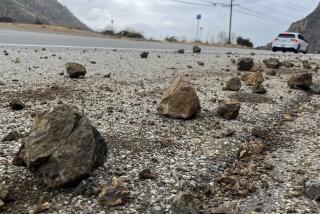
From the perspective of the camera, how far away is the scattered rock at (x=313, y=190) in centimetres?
391

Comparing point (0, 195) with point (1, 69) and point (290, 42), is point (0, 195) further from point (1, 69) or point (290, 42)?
point (290, 42)

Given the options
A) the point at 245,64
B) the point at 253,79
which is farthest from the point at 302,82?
the point at 245,64

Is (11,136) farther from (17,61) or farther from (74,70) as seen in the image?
(17,61)

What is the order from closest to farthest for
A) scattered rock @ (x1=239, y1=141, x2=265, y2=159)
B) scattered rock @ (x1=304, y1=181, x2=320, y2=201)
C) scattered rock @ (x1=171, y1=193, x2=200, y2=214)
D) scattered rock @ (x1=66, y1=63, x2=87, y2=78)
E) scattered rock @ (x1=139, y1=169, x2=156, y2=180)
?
scattered rock @ (x1=171, y1=193, x2=200, y2=214) → scattered rock @ (x1=304, y1=181, x2=320, y2=201) → scattered rock @ (x1=139, y1=169, x2=156, y2=180) → scattered rock @ (x1=239, y1=141, x2=265, y2=159) → scattered rock @ (x1=66, y1=63, x2=87, y2=78)

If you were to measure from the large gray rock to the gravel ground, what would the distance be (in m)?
0.10

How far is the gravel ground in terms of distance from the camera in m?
3.78

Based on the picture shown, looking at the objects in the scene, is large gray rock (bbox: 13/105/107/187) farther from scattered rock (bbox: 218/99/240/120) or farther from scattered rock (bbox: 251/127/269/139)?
scattered rock (bbox: 218/99/240/120)

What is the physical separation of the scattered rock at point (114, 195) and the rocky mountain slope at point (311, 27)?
66.4 meters

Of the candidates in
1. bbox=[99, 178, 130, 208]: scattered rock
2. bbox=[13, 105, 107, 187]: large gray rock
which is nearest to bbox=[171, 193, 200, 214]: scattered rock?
bbox=[99, 178, 130, 208]: scattered rock

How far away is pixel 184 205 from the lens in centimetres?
350

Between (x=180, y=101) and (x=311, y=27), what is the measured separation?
240ft

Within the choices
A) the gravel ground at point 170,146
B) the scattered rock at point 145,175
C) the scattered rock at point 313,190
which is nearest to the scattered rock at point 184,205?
the gravel ground at point 170,146

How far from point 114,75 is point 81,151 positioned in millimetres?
6010

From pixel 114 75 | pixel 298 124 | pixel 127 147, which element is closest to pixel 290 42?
pixel 114 75
